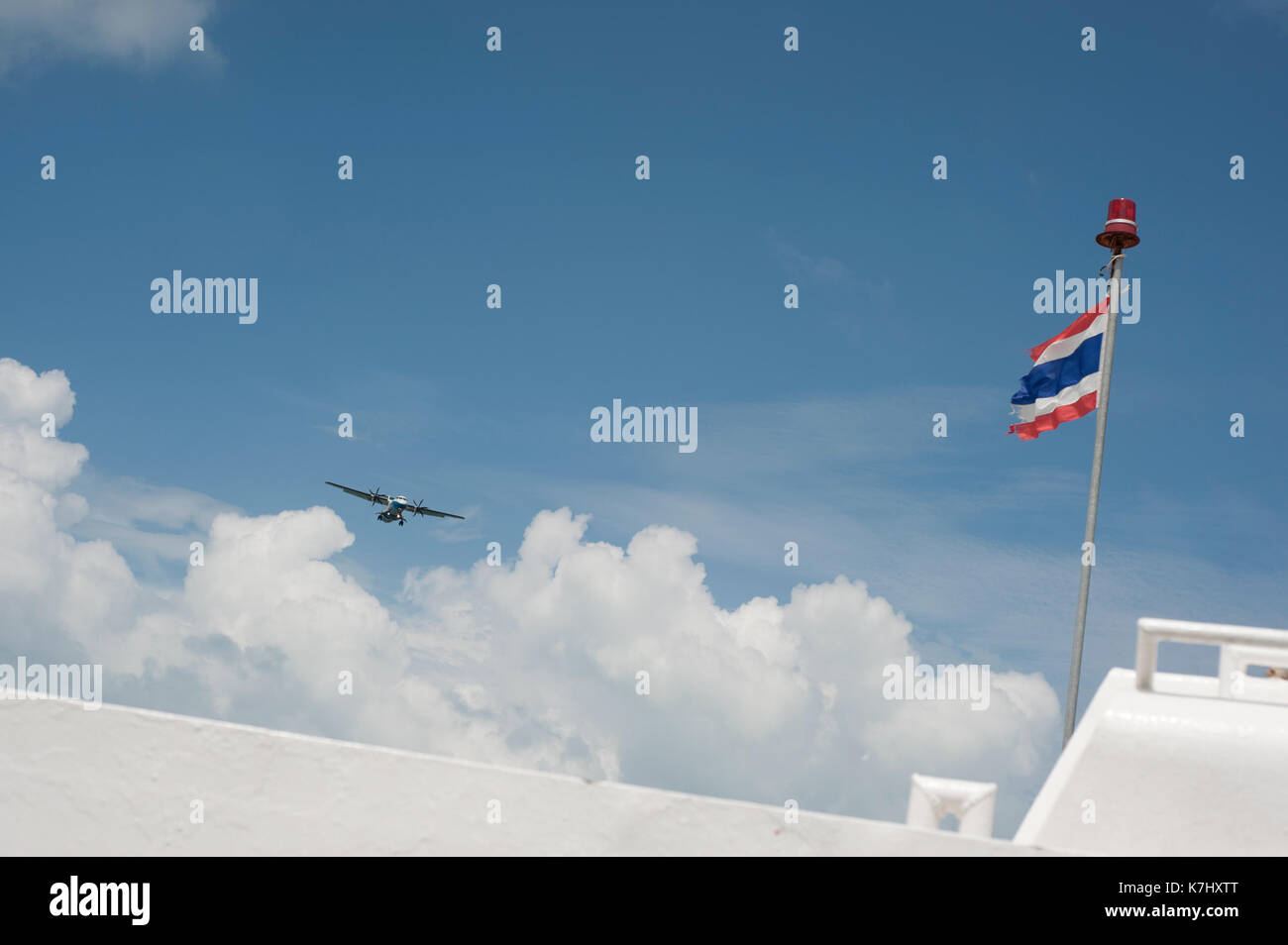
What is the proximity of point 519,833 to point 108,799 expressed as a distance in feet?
6.46

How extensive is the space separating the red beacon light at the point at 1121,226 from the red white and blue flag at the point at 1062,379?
823 millimetres

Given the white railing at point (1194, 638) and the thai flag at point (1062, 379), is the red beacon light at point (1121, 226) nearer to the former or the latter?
the thai flag at point (1062, 379)

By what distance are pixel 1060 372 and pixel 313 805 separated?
43.6 ft

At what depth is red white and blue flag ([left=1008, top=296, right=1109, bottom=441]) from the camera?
554 inches

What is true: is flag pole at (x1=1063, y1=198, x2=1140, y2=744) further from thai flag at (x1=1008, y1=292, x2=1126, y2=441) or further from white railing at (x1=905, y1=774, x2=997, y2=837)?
white railing at (x1=905, y1=774, x2=997, y2=837)

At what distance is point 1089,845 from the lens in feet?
15.1

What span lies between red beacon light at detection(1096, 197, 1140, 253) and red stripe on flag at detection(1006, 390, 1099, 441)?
213cm


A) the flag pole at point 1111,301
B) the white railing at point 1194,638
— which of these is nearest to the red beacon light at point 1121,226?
the flag pole at point 1111,301

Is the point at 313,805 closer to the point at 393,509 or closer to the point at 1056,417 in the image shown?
the point at 1056,417

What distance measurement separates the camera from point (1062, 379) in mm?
14398

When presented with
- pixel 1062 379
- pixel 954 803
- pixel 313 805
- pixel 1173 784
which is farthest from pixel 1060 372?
pixel 313 805

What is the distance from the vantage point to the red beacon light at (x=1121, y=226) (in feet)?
44.7
